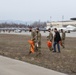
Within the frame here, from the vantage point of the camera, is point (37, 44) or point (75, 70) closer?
point (75, 70)

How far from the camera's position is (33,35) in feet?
68.1

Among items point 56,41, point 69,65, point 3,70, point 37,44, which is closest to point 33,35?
point 37,44

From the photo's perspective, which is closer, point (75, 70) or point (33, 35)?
point (75, 70)

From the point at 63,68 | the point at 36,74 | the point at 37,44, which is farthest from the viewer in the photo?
the point at 37,44

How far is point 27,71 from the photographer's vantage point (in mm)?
13250

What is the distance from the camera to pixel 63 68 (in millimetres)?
14344

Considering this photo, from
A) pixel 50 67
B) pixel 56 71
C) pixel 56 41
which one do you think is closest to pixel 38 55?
pixel 56 41

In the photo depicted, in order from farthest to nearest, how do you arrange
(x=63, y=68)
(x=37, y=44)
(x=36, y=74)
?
1. (x=37, y=44)
2. (x=63, y=68)
3. (x=36, y=74)

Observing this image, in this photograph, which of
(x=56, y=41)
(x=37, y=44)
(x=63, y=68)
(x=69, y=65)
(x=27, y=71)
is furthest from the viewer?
(x=56, y=41)

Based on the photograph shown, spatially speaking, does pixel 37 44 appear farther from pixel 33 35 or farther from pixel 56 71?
pixel 56 71

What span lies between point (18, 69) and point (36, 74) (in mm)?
1660

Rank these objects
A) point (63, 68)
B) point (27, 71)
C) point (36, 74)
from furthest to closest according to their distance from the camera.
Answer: point (63, 68)
point (27, 71)
point (36, 74)

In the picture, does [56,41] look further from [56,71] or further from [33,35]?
[56,71]

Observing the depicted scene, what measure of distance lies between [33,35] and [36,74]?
8475mm
